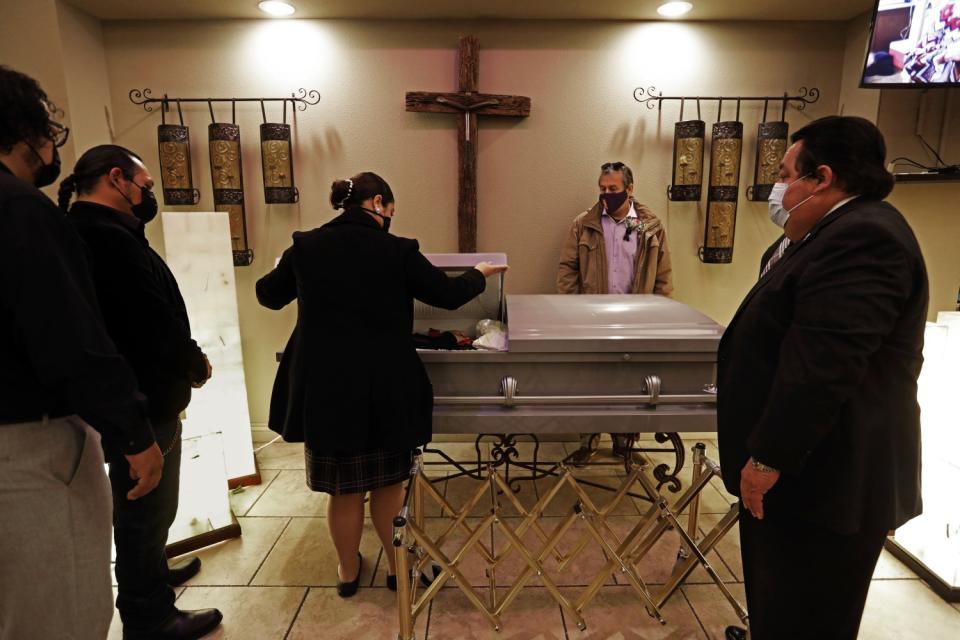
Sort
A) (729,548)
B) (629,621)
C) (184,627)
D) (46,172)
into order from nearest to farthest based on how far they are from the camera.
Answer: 1. (46,172)
2. (184,627)
3. (629,621)
4. (729,548)

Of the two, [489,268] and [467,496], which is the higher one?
[489,268]

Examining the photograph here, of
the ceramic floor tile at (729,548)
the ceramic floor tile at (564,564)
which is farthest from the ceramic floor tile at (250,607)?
the ceramic floor tile at (729,548)

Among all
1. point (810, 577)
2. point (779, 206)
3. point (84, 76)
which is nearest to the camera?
point (810, 577)

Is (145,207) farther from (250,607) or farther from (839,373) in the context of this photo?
(839,373)

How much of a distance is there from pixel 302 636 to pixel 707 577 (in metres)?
1.68

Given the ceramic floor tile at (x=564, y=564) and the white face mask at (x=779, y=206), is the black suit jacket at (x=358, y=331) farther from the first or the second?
the white face mask at (x=779, y=206)

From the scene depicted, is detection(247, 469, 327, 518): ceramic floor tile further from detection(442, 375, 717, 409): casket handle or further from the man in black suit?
the man in black suit

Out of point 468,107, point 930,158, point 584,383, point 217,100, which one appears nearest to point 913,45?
point 930,158

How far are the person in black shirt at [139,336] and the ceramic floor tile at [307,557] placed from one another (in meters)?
0.45

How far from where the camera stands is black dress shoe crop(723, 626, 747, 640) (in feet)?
6.38

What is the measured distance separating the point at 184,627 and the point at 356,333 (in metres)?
1.27

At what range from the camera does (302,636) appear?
6.50 ft

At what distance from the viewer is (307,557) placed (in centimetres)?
246

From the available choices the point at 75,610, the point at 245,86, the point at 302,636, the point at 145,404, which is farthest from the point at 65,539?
the point at 245,86
